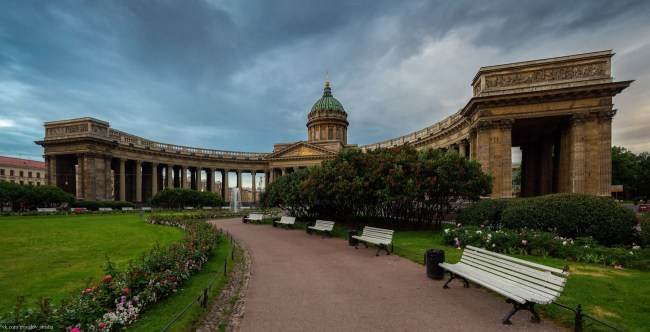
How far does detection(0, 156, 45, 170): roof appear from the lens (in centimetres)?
7469

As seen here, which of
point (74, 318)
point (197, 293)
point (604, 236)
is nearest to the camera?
point (74, 318)

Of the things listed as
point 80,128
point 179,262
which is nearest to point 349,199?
point 179,262

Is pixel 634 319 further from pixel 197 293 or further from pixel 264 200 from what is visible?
pixel 264 200

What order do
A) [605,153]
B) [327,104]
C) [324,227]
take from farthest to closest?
[327,104]
[605,153]
[324,227]

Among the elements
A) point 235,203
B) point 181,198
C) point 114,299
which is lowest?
point 235,203

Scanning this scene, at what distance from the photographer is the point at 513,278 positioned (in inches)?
207

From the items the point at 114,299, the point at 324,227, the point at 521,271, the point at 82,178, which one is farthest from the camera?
the point at 82,178

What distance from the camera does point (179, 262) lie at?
7.09 meters

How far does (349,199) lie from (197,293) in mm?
10913

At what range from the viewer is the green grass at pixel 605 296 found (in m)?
4.82

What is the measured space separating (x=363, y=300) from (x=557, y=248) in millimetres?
7887

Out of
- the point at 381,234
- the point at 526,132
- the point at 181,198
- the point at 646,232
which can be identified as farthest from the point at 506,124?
the point at 181,198

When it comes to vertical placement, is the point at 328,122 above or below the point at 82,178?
above

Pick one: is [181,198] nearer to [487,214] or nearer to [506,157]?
[487,214]
